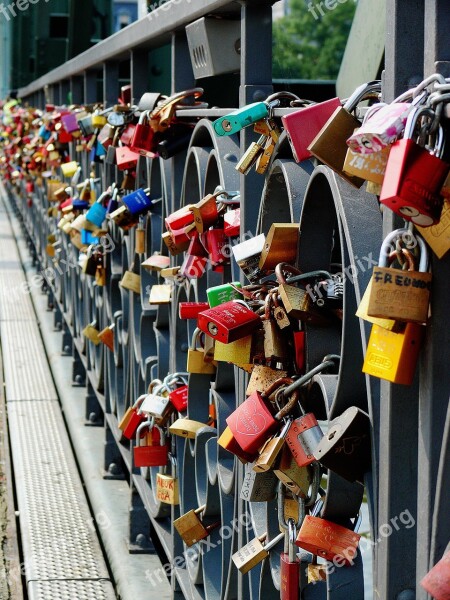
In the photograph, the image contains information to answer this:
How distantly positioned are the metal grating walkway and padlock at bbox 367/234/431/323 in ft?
6.09

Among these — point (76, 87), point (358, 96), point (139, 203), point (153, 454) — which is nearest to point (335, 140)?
point (358, 96)

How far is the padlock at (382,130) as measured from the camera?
2.96 ft

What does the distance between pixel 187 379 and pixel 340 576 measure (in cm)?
103

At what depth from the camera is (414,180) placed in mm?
854

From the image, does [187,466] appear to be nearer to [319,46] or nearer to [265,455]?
[265,455]

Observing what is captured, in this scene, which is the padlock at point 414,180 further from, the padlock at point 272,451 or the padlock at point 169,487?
the padlock at point 169,487

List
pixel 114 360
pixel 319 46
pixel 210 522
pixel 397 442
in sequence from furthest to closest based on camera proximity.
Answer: pixel 319 46 < pixel 114 360 < pixel 210 522 < pixel 397 442

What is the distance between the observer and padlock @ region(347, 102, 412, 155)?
902 mm

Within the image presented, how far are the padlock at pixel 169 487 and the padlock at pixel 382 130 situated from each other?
148cm

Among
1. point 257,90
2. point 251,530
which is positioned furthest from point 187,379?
point 257,90

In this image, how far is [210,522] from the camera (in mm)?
2000

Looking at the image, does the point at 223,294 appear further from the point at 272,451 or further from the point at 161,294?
the point at 161,294

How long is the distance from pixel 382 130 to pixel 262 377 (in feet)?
2.03

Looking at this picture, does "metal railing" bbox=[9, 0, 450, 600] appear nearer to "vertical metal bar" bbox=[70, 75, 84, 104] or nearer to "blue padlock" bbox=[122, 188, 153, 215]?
"blue padlock" bbox=[122, 188, 153, 215]
